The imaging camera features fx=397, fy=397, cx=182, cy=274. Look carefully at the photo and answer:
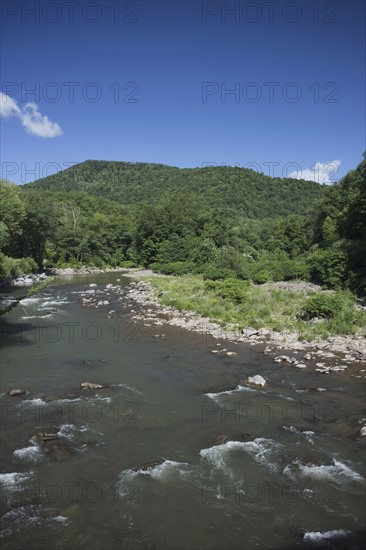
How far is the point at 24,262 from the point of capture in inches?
2160

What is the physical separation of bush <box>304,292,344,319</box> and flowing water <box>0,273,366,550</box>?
7184mm

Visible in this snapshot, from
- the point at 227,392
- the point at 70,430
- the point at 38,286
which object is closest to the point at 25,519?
the point at 70,430

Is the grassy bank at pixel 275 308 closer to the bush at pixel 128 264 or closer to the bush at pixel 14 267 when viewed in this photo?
the bush at pixel 14 267

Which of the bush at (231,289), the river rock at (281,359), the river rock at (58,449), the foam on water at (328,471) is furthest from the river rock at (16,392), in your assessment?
the bush at (231,289)

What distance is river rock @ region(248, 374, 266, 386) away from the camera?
1608cm

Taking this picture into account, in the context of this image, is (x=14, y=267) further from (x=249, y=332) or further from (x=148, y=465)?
(x=148, y=465)

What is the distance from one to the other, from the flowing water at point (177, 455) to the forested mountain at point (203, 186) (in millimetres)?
101455

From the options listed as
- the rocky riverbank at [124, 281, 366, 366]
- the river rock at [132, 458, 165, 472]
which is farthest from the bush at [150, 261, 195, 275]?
the river rock at [132, 458, 165, 472]

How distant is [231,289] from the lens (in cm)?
3203

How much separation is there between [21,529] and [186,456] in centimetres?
441

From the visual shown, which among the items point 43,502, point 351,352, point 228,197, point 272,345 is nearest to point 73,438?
point 43,502

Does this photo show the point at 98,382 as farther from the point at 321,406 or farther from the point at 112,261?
the point at 112,261

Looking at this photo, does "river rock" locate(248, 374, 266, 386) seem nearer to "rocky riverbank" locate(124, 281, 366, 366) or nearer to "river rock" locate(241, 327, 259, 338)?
"rocky riverbank" locate(124, 281, 366, 366)

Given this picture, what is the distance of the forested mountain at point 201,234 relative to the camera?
41.2 m
